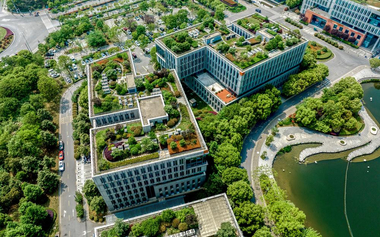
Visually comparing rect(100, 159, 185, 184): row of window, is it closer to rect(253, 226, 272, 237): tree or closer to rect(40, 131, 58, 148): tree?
rect(253, 226, 272, 237): tree

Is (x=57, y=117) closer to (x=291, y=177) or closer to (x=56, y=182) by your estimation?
(x=56, y=182)

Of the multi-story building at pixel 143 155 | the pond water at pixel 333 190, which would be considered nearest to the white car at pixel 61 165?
the multi-story building at pixel 143 155

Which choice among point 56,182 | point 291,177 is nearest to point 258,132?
point 291,177

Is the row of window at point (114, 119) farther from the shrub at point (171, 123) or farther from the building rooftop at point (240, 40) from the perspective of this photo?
the building rooftop at point (240, 40)

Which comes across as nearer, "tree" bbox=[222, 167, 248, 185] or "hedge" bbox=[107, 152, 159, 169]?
"hedge" bbox=[107, 152, 159, 169]

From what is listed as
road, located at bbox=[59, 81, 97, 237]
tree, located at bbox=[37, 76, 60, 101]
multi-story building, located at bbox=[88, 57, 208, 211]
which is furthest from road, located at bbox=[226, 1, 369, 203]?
tree, located at bbox=[37, 76, 60, 101]

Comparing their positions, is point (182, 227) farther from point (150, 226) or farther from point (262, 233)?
point (262, 233)

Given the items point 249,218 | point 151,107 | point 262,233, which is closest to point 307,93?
point 249,218

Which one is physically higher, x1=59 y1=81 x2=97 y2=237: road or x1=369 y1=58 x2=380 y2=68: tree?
x1=369 y1=58 x2=380 y2=68: tree
